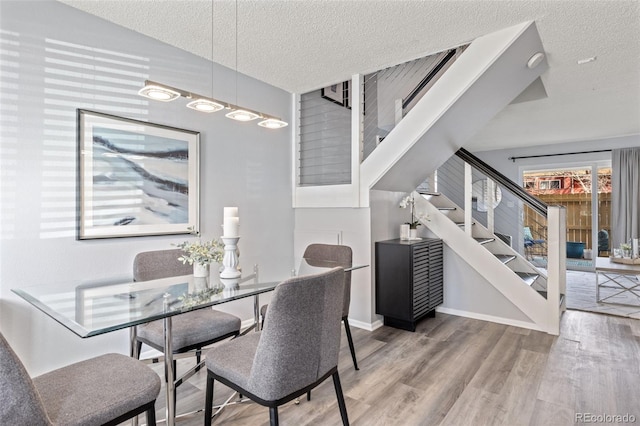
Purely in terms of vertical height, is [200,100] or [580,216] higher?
[200,100]

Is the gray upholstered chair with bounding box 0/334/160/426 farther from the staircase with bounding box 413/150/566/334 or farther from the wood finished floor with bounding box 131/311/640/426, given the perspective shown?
the staircase with bounding box 413/150/566/334

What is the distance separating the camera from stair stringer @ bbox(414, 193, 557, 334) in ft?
10.7

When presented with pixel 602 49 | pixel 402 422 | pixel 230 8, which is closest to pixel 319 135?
pixel 230 8

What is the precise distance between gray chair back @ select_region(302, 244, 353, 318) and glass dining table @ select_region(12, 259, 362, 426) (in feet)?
2.03

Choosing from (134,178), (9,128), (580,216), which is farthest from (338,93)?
(580,216)

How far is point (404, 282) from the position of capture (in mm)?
3234

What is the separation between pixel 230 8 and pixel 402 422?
112 inches

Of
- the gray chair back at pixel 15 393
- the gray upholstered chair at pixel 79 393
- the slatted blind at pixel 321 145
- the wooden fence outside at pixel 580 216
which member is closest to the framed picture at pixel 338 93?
the slatted blind at pixel 321 145

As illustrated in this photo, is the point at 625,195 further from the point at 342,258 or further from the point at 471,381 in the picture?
the point at 342,258

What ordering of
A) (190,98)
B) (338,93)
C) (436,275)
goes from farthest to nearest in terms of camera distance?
(338,93), (436,275), (190,98)

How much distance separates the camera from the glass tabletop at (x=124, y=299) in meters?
1.27

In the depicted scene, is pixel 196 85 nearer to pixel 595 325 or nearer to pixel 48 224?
pixel 48 224

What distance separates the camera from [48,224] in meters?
2.18

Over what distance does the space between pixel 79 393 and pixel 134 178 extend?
5.59 feet
